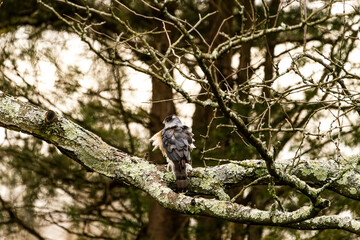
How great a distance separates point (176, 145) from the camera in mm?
3480

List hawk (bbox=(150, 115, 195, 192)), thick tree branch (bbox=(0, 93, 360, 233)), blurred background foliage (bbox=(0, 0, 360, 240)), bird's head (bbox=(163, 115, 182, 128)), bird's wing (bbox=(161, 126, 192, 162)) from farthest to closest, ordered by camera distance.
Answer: blurred background foliage (bbox=(0, 0, 360, 240)) < bird's head (bbox=(163, 115, 182, 128)) < bird's wing (bbox=(161, 126, 192, 162)) < hawk (bbox=(150, 115, 195, 192)) < thick tree branch (bbox=(0, 93, 360, 233))

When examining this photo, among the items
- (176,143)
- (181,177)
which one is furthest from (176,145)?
(181,177)

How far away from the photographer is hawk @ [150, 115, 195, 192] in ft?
9.46

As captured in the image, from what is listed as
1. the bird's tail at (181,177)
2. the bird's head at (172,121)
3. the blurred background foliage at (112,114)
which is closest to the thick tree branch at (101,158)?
the bird's tail at (181,177)

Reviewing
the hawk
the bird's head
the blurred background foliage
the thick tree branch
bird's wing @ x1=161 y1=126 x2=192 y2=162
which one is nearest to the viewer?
the thick tree branch

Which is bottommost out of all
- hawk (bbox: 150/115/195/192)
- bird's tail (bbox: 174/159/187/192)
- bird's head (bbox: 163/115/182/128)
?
bird's tail (bbox: 174/159/187/192)

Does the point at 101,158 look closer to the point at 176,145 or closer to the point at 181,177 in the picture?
the point at 181,177

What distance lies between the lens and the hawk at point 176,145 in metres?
2.88

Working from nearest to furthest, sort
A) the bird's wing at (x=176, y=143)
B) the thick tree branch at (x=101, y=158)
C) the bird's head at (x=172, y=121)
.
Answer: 1. the thick tree branch at (x=101, y=158)
2. the bird's wing at (x=176, y=143)
3. the bird's head at (x=172, y=121)

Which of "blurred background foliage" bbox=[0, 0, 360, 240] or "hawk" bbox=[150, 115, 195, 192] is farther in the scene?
"blurred background foliage" bbox=[0, 0, 360, 240]

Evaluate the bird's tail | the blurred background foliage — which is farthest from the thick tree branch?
the blurred background foliage

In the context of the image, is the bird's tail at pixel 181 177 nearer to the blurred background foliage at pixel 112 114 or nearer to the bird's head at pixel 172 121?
the bird's head at pixel 172 121

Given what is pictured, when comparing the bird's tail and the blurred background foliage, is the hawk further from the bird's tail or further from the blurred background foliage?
the blurred background foliage

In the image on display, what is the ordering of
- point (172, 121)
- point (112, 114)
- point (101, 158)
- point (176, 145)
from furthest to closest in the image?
1. point (112, 114)
2. point (172, 121)
3. point (176, 145)
4. point (101, 158)
